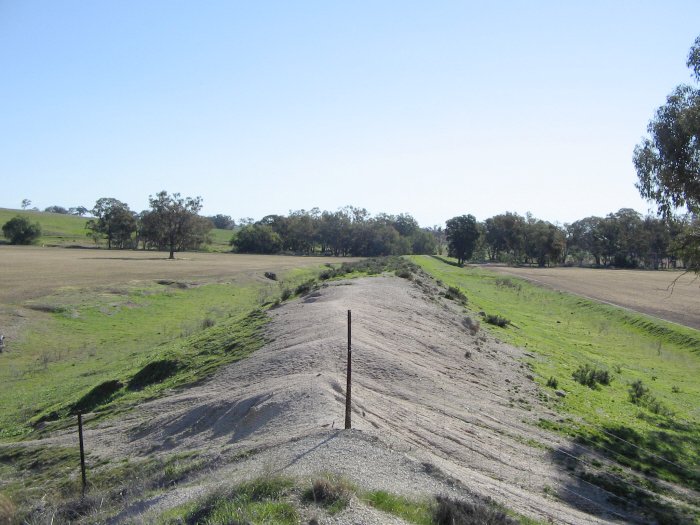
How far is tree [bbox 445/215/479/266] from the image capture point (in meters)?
113

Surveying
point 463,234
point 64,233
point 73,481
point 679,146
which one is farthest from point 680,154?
point 64,233

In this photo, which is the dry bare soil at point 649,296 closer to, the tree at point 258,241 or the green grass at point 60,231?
the tree at point 258,241

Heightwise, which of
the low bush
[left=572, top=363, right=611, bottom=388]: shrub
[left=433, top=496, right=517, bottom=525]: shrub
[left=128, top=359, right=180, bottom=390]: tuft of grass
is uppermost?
[left=433, top=496, right=517, bottom=525]: shrub

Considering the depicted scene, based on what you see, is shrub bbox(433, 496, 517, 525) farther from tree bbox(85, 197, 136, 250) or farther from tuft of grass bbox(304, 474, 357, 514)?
tree bbox(85, 197, 136, 250)

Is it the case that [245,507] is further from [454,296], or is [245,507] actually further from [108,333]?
[454,296]

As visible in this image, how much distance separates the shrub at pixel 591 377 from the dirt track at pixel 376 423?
3094 millimetres

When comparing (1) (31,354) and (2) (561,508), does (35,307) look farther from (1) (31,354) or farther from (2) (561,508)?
(2) (561,508)

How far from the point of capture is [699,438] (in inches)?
758

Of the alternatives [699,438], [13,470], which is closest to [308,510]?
[13,470]

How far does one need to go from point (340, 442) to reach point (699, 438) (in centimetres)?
1539

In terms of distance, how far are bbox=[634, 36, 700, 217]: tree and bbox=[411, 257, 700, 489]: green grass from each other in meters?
8.46

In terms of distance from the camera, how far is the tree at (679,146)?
21969 mm

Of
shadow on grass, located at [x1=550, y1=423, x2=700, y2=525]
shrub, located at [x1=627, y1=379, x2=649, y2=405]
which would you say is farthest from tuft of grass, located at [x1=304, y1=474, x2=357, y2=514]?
shrub, located at [x1=627, y1=379, x2=649, y2=405]

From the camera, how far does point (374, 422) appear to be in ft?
41.5
